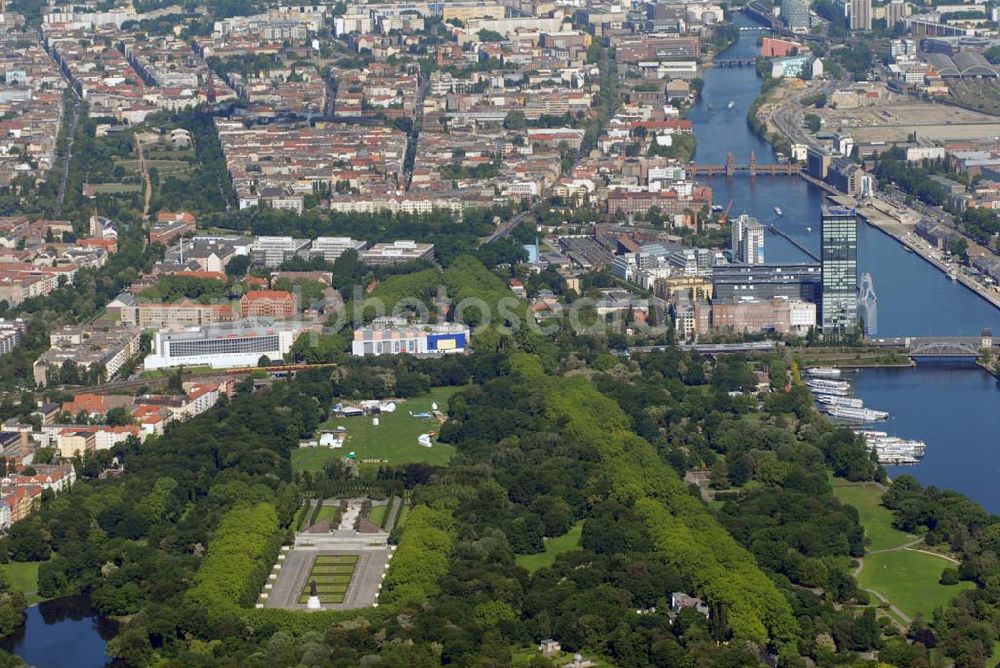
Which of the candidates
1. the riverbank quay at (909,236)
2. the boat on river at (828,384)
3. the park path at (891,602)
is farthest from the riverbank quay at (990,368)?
the park path at (891,602)

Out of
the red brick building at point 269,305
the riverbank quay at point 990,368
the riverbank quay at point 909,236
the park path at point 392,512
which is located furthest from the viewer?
the riverbank quay at point 909,236

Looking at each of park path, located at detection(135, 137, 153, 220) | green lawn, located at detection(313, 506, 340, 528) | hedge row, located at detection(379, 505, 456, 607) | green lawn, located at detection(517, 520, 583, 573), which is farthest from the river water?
park path, located at detection(135, 137, 153, 220)

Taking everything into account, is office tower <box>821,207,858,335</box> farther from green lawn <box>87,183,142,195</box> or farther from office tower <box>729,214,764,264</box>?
green lawn <box>87,183,142,195</box>

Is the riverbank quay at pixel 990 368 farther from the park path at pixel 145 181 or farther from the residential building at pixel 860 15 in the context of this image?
the residential building at pixel 860 15

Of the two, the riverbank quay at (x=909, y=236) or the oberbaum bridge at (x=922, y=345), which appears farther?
the riverbank quay at (x=909, y=236)

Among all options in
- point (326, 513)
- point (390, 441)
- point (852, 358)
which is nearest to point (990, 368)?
point (852, 358)

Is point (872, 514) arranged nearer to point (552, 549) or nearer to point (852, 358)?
point (552, 549)
